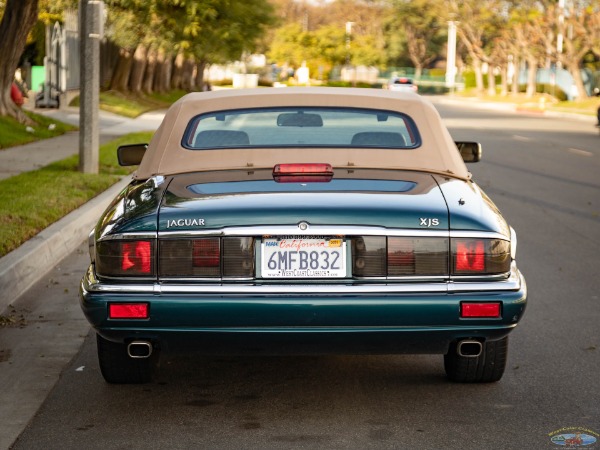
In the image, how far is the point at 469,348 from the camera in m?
5.30

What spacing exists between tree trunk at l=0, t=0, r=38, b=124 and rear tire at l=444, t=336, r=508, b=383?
755 inches

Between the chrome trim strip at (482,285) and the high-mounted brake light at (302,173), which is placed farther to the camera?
the high-mounted brake light at (302,173)

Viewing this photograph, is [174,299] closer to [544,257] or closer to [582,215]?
[544,257]

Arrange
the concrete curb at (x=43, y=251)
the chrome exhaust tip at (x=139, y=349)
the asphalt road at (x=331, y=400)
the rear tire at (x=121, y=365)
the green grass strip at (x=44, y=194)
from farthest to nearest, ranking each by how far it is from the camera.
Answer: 1. the green grass strip at (x=44, y=194)
2. the concrete curb at (x=43, y=251)
3. the rear tire at (x=121, y=365)
4. the chrome exhaust tip at (x=139, y=349)
5. the asphalt road at (x=331, y=400)

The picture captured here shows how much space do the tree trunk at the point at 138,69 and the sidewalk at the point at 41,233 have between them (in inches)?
946

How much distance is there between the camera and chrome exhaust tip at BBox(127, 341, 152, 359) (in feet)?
17.2

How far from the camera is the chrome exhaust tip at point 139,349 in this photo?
5230mm

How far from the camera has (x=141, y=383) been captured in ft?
19.2

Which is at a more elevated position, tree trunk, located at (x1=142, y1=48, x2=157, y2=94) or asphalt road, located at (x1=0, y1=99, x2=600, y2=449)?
asphalt road, located at (x1=0, y1=99, x2=600, y2=449)

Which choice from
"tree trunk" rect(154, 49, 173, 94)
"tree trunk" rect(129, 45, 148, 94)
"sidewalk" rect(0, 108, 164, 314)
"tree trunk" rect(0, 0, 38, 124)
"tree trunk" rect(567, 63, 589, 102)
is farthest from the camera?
"tree trunk" rect(567, 63, 589, 102)

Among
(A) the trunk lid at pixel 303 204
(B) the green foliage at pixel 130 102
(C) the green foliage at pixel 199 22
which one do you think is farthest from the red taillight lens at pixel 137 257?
(B) the green foliage at pixel 130 102

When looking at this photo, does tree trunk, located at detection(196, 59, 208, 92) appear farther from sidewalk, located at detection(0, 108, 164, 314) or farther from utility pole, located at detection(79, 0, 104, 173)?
utility pole, located at detection(79, 0, 104, 173)

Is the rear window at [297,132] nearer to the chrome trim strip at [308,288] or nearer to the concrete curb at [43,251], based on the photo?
the chrome trim strip at [308,288]

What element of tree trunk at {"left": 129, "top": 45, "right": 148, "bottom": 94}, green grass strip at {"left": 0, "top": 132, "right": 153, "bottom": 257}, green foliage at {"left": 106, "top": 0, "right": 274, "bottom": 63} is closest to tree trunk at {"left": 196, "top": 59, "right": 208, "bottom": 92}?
tree trunk at {"left": 129, "top": 45, "right": 148, "bottom": 94}
